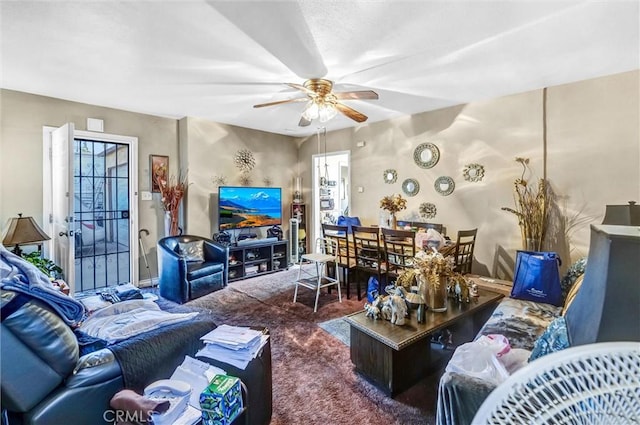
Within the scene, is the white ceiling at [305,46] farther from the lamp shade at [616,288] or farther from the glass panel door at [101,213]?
the lamp shade at [616,288]

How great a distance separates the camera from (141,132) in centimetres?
433

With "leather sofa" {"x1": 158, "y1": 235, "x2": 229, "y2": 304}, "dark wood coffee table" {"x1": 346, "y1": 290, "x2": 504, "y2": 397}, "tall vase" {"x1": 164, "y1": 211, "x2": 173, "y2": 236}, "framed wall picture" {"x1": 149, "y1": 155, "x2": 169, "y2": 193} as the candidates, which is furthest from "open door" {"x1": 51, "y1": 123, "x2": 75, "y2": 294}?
"dark wood coffee table" {"x1": 346, "y1": 290, "x2": 504, "y2": 397}

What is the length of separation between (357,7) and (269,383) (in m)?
2.34

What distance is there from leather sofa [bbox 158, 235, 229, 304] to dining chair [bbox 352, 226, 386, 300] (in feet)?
6.14

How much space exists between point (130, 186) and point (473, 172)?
478 centimetres

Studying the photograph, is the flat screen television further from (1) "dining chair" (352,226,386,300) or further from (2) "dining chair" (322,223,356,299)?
(1) "dining chair" (352,226,386,300)

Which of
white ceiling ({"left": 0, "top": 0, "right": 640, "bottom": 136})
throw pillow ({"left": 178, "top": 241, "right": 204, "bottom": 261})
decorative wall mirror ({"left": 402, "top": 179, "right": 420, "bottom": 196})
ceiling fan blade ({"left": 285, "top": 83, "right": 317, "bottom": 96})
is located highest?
white ceiling ({"left": 0, "top": 0, "right": 640, "bottom": 136})

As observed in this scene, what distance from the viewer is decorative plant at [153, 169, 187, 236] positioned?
440cm

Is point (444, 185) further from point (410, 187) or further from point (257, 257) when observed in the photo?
point (257, 257)

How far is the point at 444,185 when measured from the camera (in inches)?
163

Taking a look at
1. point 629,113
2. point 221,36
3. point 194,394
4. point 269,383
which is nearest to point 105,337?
point 194,394

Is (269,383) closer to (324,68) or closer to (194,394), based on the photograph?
(194,394)

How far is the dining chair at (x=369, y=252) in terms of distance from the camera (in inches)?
136

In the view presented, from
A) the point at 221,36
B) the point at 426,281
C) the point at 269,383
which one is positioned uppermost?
the point at 221,36
